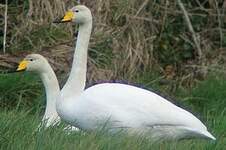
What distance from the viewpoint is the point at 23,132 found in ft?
21.3

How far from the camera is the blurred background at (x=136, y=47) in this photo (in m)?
11.8

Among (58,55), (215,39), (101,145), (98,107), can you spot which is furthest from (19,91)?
(101,145)

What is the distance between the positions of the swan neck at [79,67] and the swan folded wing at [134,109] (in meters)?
0.54

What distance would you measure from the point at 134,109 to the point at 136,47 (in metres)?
4.77

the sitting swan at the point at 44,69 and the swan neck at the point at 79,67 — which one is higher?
the swan neck at the point at 79,67

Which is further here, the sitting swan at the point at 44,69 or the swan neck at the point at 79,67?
the sitting swan at the point at 44,69

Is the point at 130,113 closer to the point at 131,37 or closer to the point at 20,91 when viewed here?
the point at 20,91

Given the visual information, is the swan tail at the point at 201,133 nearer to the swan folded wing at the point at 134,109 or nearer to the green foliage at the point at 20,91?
the swan folded wing at the point at 134,109

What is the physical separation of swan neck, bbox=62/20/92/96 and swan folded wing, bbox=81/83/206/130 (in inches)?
21.4

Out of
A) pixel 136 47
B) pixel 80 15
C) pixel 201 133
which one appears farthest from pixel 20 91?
pixel 201 133

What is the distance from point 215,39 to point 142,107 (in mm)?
6235

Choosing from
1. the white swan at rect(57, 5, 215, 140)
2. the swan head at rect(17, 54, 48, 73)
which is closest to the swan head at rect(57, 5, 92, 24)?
the swan head at rect(17, 54, 48, 73)

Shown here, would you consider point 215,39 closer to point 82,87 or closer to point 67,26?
point 67,26

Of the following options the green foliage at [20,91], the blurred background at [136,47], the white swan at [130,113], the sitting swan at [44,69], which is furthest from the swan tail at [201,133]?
the green foliage at [20,91]
